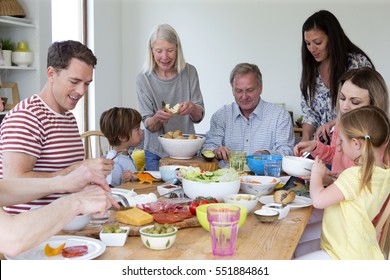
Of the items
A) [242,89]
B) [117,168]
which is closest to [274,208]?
[117,168]

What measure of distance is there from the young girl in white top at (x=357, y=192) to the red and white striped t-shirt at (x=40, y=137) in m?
0.87

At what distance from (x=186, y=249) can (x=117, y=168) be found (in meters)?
1.15

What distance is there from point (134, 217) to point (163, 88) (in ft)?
5.03

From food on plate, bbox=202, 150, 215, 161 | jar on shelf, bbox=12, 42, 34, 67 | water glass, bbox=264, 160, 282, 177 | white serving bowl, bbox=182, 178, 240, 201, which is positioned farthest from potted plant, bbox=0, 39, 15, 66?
white serving bowl, bbox=182, 178, 240, 201

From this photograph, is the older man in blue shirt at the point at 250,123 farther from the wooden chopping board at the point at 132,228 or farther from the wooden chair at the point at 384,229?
the wooden chopping board at the point at 132,228

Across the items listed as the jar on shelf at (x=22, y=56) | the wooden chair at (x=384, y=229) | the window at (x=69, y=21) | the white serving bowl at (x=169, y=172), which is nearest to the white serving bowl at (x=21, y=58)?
the jar on shelf at (x=22, y=56)

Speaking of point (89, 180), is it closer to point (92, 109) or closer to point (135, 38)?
point (92, 109)

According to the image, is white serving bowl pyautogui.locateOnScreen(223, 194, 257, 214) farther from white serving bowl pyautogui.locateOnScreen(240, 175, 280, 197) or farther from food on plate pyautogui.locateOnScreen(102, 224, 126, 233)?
food on plate pyautogui.locateOnScreen(102, 224, 126, 233)

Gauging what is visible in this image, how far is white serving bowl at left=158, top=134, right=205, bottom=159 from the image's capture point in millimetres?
2324

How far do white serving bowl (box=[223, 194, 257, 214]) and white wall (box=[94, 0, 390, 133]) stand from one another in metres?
3.70

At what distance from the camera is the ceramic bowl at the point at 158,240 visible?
126cm

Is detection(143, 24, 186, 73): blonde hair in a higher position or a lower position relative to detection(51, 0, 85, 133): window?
lower

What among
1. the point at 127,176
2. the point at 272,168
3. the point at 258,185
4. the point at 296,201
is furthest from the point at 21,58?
the point at 296,201
